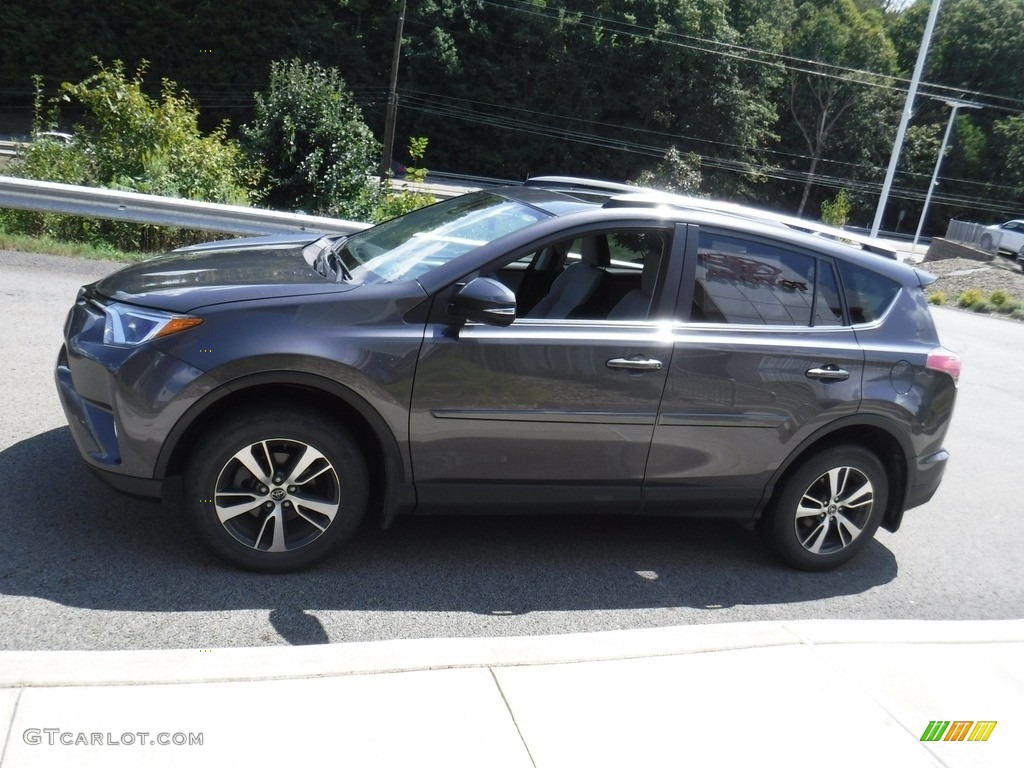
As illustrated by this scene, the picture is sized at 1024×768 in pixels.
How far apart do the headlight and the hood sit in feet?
0.14

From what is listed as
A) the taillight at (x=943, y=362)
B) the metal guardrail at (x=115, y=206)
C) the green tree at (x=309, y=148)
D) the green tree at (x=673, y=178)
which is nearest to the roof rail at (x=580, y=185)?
the taillight at (x=943, y=362)

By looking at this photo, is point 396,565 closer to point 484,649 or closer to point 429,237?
point 484,649

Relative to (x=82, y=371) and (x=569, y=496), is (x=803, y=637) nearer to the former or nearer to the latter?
(x=569, y=496)

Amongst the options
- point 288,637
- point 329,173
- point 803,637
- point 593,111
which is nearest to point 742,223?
point 803,637

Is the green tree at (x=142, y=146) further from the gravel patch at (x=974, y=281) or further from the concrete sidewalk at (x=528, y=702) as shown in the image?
the gravel patch at (x=974, y=281)

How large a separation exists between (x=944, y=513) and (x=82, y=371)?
5444 millimetres

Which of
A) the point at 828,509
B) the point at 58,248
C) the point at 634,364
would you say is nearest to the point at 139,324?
the point at 634,364

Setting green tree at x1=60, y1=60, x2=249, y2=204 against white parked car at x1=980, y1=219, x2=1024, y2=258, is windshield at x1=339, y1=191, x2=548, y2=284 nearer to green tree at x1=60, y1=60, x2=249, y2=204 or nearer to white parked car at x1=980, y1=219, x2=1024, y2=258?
green tree at x1=60, y1=60, x2=249, y2=204

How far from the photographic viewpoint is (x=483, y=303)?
396 cm

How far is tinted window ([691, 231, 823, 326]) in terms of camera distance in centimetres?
460

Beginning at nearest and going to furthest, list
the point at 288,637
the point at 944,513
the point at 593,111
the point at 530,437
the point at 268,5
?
the point at 288,637 → the point at 530,437 → the point at 944,513 → the point at 268,5 → the point at 593,111

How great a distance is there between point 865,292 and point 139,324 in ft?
11.8

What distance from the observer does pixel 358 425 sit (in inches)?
165

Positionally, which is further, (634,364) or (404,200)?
(404,200)
